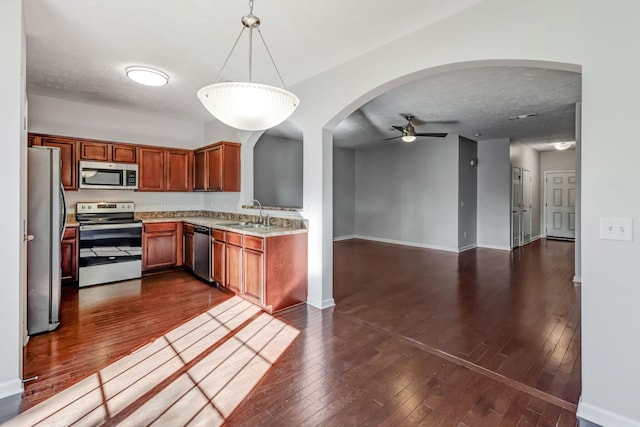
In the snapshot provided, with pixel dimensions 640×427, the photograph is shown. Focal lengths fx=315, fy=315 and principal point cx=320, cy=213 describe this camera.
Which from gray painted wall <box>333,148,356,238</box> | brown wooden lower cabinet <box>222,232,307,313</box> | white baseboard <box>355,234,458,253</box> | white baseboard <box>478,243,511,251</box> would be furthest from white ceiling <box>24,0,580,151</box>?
gray painted wall <box>333,148,356,238</box>

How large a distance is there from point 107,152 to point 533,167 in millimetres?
10427

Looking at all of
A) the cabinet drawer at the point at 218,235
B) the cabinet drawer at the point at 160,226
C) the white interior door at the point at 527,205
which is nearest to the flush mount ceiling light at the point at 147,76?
the cabinet drawer at the point at 218,235

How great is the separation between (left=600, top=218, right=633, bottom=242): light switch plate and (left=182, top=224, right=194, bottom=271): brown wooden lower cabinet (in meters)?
4.87

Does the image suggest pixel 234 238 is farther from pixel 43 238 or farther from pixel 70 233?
pixel 70 233

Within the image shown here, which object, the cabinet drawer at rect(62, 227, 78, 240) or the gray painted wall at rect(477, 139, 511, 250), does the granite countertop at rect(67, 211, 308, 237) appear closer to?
the cabinet drawer at rect(62, 227, 78, 240)

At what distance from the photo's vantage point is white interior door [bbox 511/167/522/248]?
755 centimetres

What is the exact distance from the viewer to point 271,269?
11.4ft

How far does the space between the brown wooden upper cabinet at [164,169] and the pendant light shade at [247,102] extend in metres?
3.71

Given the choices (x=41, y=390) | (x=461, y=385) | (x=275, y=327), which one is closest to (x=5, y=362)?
(x=41, y=390)

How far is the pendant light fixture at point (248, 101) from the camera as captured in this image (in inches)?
75.9

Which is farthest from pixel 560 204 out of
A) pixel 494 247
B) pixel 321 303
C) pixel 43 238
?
pixel 43 238

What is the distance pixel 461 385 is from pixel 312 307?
6.01 ft

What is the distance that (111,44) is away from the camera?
3021mm

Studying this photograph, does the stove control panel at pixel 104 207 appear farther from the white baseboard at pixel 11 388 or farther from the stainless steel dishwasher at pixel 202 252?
the white baseboard at pixel 11 388
